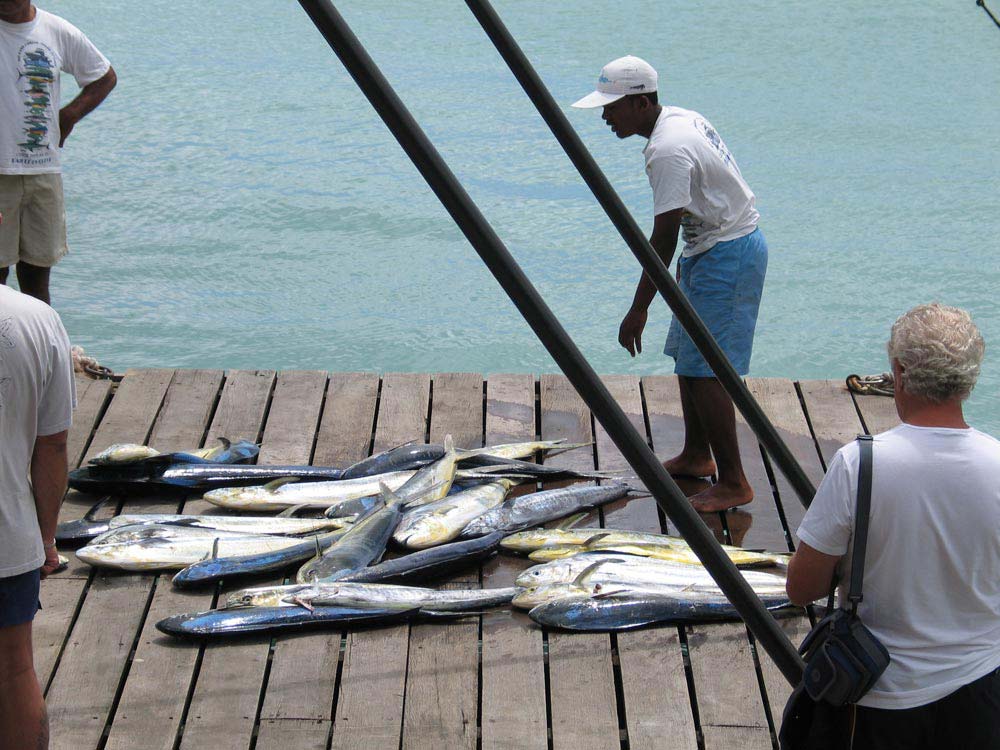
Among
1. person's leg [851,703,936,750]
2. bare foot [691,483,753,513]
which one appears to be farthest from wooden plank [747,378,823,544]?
person's leg [851,703,936,750]

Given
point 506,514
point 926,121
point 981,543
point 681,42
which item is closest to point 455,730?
point 506,514

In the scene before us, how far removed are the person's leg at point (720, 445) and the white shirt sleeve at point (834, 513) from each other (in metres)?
2.09

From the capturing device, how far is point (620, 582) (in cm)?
376

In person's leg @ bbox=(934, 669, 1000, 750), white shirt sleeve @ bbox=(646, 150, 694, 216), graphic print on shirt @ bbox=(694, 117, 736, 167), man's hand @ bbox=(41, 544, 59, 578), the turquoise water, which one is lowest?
the turquoise water

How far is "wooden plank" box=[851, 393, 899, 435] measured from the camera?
515 centimetres

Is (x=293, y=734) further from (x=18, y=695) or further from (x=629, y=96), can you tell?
(x=629, y=96)

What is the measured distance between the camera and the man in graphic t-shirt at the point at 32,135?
16.9 feet

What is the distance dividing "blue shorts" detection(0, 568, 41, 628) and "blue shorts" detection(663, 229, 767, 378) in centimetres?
247

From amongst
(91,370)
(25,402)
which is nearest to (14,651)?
(25,402)

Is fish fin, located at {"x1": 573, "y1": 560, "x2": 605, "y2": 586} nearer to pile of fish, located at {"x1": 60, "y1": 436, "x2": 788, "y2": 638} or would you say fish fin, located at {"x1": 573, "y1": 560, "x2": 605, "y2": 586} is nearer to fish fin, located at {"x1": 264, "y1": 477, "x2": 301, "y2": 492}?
pile of fish, located at {"x1": 60, "y1": 436, "x2": 788, "y2": 638}

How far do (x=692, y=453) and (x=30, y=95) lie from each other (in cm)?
332

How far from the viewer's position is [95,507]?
171 inches

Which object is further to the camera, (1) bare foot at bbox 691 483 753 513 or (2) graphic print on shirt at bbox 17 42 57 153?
(2) graphic print on shirt at bbox 17 42 57 153

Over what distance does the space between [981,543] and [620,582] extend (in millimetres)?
1711
